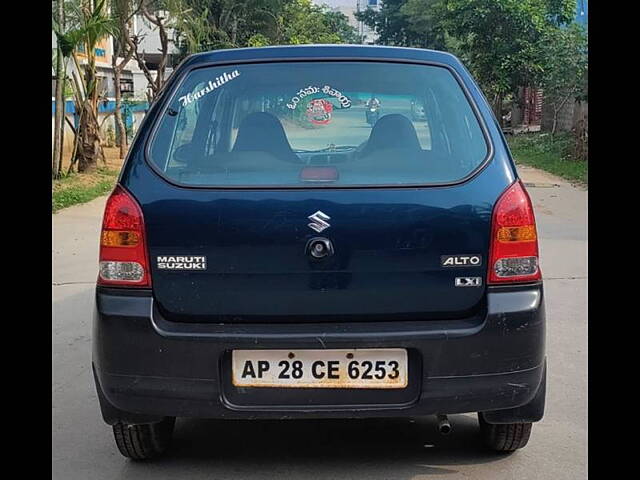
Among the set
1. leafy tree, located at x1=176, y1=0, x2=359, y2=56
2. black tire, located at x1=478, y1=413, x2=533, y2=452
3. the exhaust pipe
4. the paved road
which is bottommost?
the paved road

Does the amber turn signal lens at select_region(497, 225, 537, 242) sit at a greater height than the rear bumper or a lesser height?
greater

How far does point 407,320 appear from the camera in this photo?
288cm

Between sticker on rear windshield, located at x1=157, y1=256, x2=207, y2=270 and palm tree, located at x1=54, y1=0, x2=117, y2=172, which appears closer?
sticker on rear windshield, located at x1=157, y1=256, x2=207, y2=270

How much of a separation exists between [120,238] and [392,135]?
113 centimetres

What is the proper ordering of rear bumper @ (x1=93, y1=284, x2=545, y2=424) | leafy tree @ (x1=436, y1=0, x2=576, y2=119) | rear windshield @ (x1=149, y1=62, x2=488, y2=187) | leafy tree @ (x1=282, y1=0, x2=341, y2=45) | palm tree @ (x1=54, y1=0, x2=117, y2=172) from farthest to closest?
1. leafy tree @ (x1=282, y1=0, x2=341, y2=45)
2. leafy tree @ (x1=436, y1=0, x2=576, y2=119)
3. palm tree @ (x1=54, y1=0, x2=117, y2=172)
4. rear windshield @ (x1=149, y1=62, x2=488, y2=187)
5. rear bumper @ (x1=93, y1=284, x2=545, y2=424)

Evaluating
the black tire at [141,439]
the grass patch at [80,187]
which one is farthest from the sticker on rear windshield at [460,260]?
the grass patch at [80,187]

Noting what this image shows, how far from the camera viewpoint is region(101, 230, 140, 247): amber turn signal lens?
2907 millimetres

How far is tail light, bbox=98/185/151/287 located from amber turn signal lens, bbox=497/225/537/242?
1.28 meters

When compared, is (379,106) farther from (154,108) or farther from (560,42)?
(560,42)

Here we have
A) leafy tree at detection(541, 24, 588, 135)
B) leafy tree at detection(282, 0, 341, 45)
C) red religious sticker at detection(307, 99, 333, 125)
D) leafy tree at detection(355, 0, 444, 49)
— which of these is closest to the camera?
red religious sticker at detection(307, 99, 333, 125)

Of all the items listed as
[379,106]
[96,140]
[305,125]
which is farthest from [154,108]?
[96,140]

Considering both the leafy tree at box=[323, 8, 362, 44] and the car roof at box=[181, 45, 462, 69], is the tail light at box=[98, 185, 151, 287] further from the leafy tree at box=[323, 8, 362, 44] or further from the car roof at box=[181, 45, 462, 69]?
the leafy tree at box=[323, 8, 362, 44]

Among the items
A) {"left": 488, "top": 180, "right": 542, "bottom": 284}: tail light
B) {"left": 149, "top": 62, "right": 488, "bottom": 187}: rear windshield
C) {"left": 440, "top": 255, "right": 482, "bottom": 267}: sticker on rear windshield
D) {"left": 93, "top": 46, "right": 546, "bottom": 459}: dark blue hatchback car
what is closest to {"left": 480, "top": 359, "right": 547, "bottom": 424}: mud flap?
{"left": 93, "top": 46, "right": 546, "bottom": 459}: dark blue hatchback car

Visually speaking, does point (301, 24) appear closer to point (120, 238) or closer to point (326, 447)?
point (326, 447)
